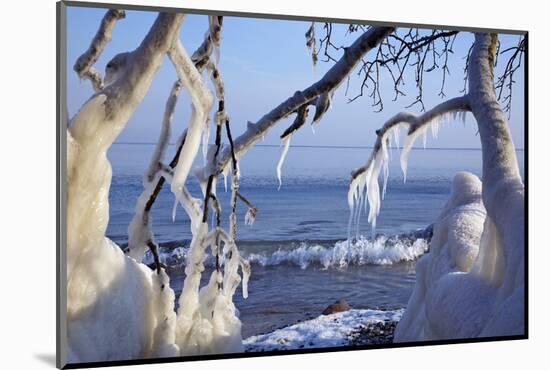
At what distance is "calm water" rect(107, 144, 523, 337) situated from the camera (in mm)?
3629

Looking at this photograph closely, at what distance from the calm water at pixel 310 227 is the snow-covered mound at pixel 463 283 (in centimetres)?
8

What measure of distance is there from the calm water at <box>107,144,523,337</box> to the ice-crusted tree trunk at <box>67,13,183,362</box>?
0.15 metres

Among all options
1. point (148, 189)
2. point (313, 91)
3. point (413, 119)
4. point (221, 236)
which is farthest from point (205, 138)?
point (413, 119)

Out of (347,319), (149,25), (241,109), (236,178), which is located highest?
(149,25)

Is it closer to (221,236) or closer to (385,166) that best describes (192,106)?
(221,236)

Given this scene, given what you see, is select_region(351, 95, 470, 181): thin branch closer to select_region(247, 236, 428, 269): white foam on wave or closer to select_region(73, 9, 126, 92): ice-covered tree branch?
select_region(247, 236, 428, 269): white foam on wave

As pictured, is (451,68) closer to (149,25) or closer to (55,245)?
(149,25)

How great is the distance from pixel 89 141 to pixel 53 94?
0.72ft

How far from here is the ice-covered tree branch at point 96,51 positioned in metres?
3.28

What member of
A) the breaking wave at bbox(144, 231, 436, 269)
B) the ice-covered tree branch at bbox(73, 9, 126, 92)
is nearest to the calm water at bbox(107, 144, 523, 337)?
the breaking wave at bbox(144, 231, 436, 269)

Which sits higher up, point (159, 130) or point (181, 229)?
point (159, 130)

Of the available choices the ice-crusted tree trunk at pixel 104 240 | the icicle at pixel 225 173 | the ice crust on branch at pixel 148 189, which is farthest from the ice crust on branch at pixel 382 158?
the ice-crusted tree trunk at pixel 104 240

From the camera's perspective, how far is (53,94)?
10.8 ft
